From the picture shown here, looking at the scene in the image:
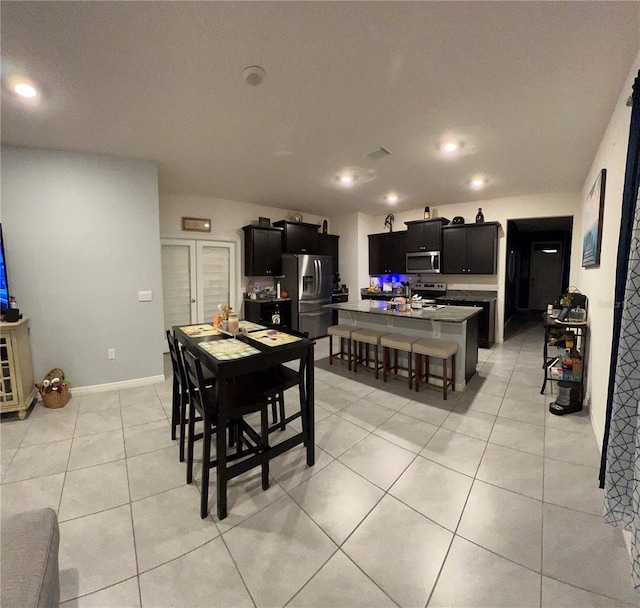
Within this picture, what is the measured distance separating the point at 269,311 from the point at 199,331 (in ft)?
9.62

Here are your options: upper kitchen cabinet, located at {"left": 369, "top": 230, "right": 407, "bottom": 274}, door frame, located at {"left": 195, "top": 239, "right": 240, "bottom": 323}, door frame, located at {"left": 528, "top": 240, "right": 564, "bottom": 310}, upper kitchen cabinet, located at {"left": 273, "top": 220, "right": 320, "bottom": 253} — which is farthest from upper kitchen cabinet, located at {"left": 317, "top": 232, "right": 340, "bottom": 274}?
door frame, located at {"left": 528, "top": 240, "right": 564, "bottom": 310}

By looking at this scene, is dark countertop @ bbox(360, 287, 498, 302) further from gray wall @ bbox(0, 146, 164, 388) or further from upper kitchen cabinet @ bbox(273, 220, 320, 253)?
gray wall @ bbox(0, 146, 164, 388)

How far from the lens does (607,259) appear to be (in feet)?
7.54

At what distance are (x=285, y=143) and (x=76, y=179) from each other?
2.25 m

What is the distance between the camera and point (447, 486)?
1.83m

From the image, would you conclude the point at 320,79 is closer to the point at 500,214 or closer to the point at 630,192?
the point at 630,192

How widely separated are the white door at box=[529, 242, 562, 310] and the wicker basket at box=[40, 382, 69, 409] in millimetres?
11211

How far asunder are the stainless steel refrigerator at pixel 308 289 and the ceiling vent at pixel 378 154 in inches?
99.1

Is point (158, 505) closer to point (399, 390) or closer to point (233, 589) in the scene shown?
point (233, 589)

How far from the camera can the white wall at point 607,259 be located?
6.62ft

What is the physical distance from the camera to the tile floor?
1.25 meters

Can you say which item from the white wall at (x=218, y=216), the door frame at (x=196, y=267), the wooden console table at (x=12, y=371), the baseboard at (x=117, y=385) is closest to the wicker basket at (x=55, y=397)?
the wooden console table at (x=12, y=371)

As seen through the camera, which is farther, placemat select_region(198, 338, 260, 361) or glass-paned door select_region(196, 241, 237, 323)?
glass-paned door select_region(196, 241, 237, 323)

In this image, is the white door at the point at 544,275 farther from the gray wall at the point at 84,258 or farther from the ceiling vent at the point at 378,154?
the gray wall at the point at 84,258
